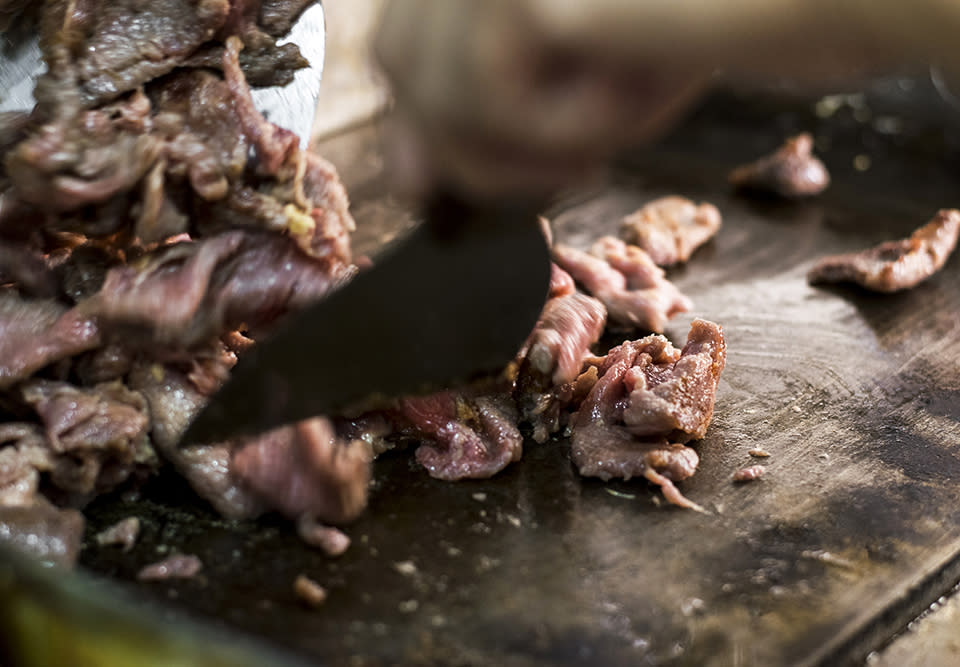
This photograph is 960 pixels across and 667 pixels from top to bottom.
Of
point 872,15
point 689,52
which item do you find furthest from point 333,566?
point 872,15

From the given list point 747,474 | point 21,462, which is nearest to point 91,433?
point 21,462

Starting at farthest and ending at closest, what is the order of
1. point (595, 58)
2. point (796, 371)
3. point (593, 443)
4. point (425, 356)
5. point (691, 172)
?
point (691, 172) < point (796, 371) < point (593, 443) < point (425, 356) < point (595, 58)

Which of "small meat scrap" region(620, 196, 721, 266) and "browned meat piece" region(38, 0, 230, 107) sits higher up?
"browned meat piece" region(38, 0, 230, 107)

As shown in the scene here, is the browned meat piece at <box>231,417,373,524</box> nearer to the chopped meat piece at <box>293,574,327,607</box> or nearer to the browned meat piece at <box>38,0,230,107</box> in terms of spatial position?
the chopped meat piece at <box>293,574,327,607</box>

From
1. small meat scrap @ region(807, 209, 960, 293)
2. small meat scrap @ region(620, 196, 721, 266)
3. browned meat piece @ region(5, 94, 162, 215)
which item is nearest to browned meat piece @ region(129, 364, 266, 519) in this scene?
browned meat piece @ region(5, 94, 162, 215)

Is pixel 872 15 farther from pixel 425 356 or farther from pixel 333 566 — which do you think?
pixel 333 566

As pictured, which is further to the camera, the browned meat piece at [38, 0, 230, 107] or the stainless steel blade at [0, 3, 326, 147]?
the stainless steel blade at [0, 3, 326, 147]

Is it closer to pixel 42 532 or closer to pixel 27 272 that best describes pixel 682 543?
pixel 42 532
